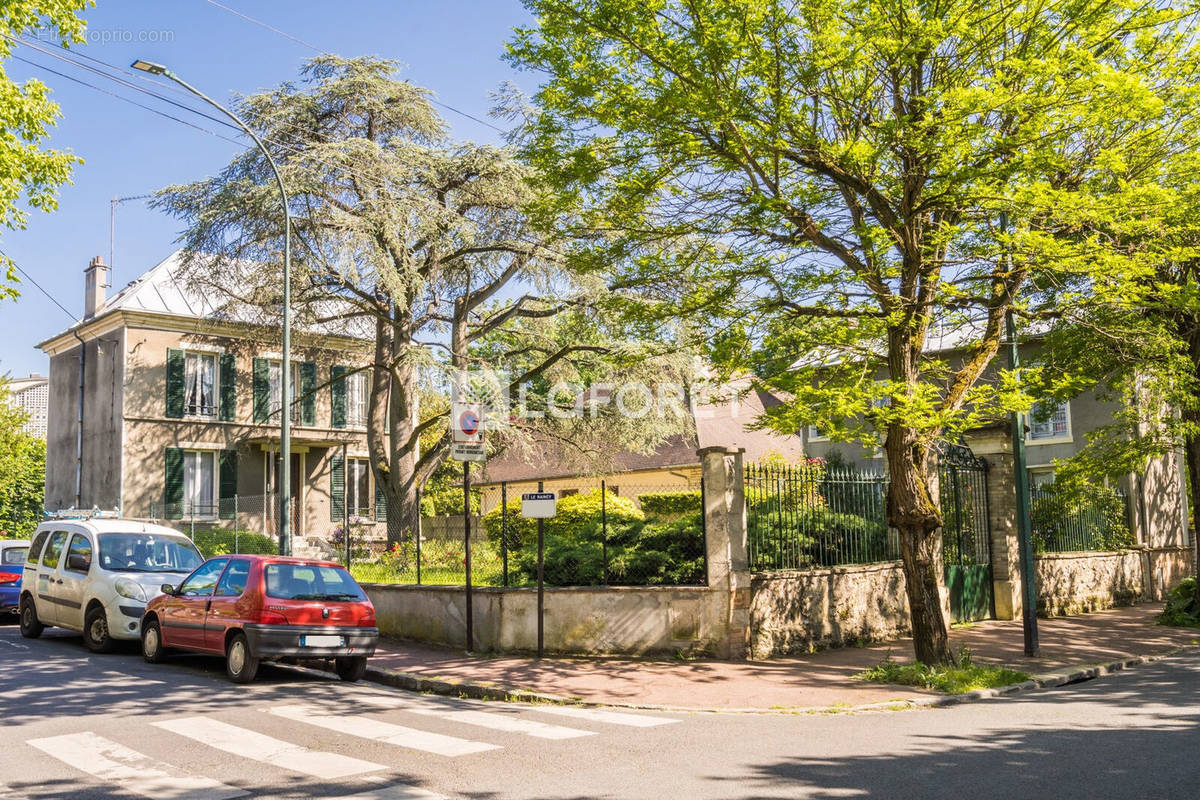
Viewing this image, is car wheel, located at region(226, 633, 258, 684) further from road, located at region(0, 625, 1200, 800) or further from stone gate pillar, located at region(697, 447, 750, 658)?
stone gate pillar, located at region(697, 447, 750, 658)

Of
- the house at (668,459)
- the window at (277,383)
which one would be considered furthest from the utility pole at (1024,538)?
the window at (277,383)

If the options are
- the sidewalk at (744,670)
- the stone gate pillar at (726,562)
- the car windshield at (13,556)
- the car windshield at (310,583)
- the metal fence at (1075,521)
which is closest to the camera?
the sidewalk at (744,670)

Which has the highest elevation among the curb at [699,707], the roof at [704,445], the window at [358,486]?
the roof at [704,445]

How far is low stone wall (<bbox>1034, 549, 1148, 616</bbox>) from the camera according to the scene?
19531 mm

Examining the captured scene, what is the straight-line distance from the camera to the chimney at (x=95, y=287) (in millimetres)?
33562

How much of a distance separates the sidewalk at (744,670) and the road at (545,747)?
773mm

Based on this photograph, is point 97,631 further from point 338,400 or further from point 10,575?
point 338,400

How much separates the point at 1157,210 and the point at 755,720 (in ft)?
24.3

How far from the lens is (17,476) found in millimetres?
40312

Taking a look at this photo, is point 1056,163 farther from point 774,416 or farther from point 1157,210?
point 774,416

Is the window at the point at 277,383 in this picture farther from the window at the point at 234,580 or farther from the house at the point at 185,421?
the window at the point at 234,580

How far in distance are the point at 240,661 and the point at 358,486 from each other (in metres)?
24.1

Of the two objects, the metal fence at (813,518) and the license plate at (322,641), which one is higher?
the metal fence at (813,518)

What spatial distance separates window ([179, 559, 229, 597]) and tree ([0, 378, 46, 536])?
91.6 ft
